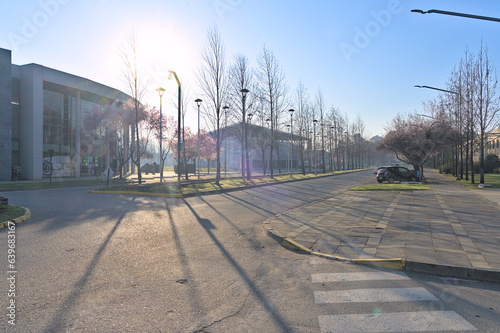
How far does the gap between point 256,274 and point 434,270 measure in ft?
9.16

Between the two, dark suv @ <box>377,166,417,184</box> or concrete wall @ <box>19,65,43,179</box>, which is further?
concrete wall @ <box>19,65,43,179</box>

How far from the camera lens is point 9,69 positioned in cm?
2930

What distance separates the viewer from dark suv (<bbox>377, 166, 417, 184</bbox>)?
2686 centimetres

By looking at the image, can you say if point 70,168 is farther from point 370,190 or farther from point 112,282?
point 112,282

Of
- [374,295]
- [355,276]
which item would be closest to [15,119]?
[355,276]

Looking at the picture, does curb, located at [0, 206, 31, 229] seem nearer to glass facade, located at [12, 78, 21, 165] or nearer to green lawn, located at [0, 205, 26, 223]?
green lawn, located at [0, 205, 26, 223]

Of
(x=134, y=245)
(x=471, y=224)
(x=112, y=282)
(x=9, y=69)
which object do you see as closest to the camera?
(x=112, y=282)

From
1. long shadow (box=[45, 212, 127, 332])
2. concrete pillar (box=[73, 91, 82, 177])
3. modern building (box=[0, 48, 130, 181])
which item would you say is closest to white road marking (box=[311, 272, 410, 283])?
long shadow (box=[45, 212, 127, 332])

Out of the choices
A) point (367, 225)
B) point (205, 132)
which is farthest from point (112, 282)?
point (205, 132)

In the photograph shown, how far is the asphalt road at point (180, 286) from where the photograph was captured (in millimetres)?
3287

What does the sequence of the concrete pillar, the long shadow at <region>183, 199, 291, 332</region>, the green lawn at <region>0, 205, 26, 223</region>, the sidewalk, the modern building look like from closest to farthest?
the long shadow at <region>183, 199, 291, 332</region> → the sidewalk → the green lawn at <region>0, 205, 26, 223</region> → the modern building → the concrete pillar

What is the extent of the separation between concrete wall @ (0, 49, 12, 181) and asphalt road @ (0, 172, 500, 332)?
26.7 meters

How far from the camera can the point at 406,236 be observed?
6.86 metres

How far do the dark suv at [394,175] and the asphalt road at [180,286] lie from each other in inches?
873
